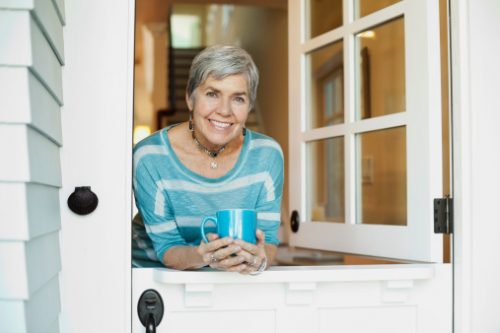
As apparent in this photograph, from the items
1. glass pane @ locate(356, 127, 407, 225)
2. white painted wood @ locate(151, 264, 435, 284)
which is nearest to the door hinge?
white painted wood @ locate(151, 264, 435, 284)

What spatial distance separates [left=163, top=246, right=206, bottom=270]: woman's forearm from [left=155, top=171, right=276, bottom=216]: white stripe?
0.13 metres

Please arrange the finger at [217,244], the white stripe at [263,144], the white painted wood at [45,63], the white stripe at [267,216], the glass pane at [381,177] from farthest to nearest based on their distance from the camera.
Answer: the glass pane at [381,177]
the white stripe at [263,144]
the white stripe at [267,216]
the finger at [217,244]
the white painted wood at [45,63]

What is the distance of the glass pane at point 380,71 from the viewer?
2346 mm

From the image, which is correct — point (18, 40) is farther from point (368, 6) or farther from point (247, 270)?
point (368, 6)

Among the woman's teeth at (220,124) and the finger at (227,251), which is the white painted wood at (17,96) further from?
the woman's teeth at (220,124)

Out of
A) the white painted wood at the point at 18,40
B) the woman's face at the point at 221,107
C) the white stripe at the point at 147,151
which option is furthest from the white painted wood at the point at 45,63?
the woman's face at the point at 221,107

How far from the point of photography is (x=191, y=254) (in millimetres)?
1874

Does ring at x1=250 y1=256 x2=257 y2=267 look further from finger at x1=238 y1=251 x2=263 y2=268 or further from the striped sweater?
the striped sweater

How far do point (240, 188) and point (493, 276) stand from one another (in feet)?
2.67

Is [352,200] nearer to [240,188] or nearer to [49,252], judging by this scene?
[240,188]

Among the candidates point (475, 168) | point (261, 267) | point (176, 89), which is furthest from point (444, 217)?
point (176, 89)

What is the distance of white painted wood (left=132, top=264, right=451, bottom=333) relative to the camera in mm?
1842

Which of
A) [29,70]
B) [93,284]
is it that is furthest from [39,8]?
[93,284]

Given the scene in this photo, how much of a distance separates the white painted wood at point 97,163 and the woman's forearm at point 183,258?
180 mm
